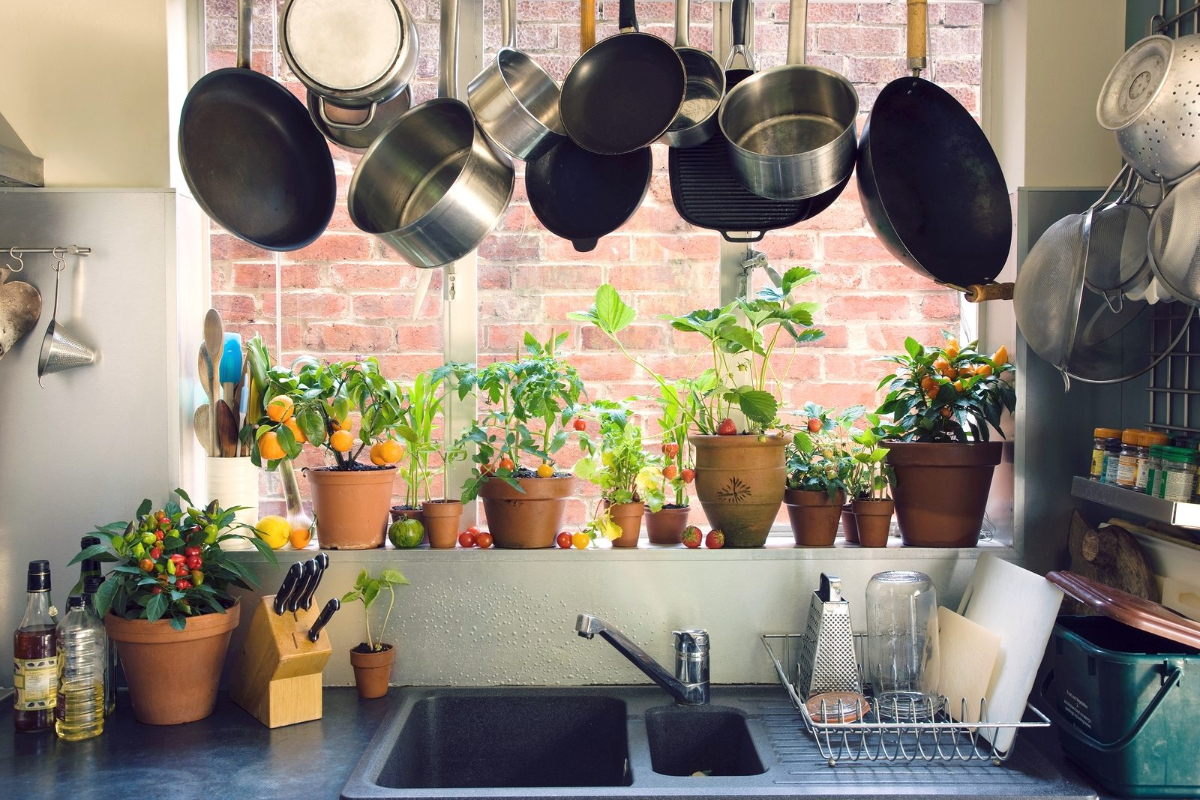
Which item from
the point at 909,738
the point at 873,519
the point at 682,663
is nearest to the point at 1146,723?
the point at 909,738

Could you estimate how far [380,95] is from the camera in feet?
5.22

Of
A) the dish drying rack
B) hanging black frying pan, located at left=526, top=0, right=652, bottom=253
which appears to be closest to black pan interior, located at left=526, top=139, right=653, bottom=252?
hanging black frying pan, located at left=526, top=0, right=652, bottom=253

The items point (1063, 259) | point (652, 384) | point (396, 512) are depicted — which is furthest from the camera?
point (652, 384)

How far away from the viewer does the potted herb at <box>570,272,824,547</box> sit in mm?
1786

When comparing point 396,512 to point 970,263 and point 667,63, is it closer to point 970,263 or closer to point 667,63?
point 667,63

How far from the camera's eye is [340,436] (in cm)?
175

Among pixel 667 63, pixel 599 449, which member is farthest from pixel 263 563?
pixel 667 63

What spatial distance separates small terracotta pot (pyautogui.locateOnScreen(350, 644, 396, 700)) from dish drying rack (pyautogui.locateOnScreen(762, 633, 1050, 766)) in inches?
27.0

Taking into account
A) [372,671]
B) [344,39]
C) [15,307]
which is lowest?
[372,671]

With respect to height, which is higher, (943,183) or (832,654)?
(943,183)

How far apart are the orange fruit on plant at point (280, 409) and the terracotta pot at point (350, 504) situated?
118mm

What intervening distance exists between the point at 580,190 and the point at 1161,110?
0.86 metres

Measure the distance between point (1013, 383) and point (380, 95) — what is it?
4.08 ft

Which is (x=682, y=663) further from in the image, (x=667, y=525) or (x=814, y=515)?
(x=814, y=515)
